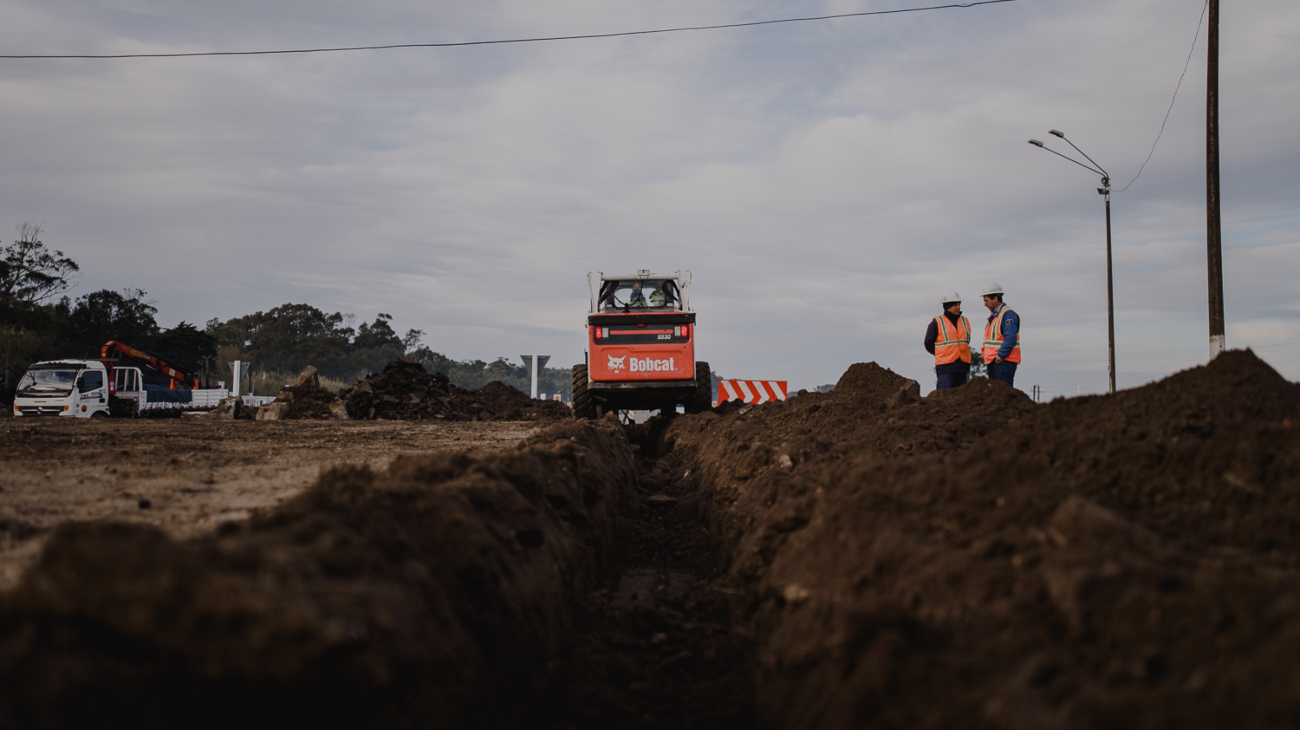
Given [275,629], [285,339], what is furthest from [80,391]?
[285,339]

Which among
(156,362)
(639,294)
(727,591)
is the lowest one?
(727,591)

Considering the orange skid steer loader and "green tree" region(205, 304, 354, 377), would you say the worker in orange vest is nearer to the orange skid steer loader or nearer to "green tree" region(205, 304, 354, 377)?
the orange skid steer loader

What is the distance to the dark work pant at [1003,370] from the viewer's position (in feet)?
33.6

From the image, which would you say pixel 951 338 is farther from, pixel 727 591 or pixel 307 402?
pixel 307 402

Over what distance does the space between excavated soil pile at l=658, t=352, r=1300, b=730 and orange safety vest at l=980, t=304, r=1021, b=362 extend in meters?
4.36

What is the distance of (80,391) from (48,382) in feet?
2.56

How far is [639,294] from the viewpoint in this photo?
15.7 m

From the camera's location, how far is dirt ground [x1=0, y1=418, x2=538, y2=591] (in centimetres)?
452

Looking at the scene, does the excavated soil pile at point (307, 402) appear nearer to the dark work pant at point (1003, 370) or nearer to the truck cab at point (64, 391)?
the truck cab at point (64, 391)

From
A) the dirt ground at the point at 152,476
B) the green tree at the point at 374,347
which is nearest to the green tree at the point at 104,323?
the green tree at the point at 374,347

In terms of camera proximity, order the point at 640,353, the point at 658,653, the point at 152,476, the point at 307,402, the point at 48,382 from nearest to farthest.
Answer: the point at 658,653 → the point at 152,476 → the point at 640,353 → the point at 48,382 → the point at 307,402

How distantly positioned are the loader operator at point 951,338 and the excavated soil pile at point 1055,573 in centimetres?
480

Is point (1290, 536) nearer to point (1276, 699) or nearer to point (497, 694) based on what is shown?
point (1276, 699)

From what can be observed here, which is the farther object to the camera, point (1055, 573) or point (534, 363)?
point (534, 363)
